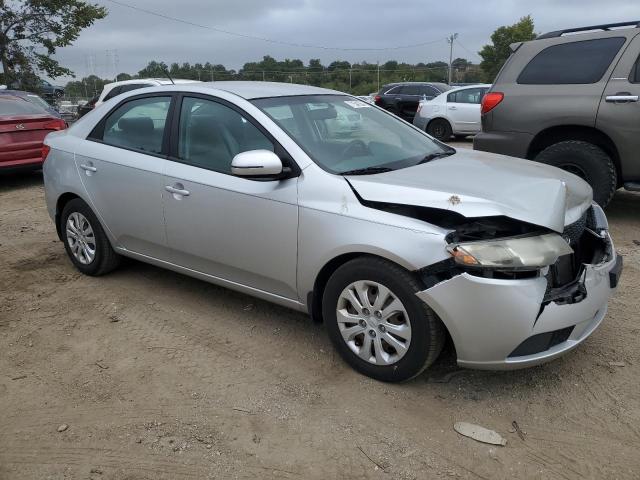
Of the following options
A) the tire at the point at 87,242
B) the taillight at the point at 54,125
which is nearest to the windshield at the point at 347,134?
the tire at the point at 87,242

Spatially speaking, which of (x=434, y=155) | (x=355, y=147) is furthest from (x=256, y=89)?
(x=434, y=155)

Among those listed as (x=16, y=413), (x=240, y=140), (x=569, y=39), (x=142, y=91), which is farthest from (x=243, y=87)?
(x=569, y=39)

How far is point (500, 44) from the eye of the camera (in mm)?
49094

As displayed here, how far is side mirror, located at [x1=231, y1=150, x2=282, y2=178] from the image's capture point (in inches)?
124

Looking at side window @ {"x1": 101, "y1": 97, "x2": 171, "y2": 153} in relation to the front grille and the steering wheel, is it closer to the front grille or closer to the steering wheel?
the steering wheel

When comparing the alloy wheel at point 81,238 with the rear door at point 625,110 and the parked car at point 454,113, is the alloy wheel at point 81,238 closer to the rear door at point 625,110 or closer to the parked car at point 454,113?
the rear door at point 625,110

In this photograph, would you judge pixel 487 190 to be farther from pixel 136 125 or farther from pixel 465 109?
pixel 465 109

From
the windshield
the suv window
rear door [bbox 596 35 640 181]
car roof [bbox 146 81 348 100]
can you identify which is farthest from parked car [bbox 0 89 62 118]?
the suv window

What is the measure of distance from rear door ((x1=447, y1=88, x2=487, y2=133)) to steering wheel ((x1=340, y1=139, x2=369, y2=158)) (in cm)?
1108

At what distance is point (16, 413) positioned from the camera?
2.96m

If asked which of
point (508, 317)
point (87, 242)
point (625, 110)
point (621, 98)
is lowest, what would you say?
point (87, 242)

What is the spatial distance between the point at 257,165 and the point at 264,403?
130 cm

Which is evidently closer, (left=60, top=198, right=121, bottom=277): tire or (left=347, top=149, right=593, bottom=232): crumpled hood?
(left=347, top=149, right=593, bottom=232): crumpled hood

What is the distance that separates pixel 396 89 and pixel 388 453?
654 inches
